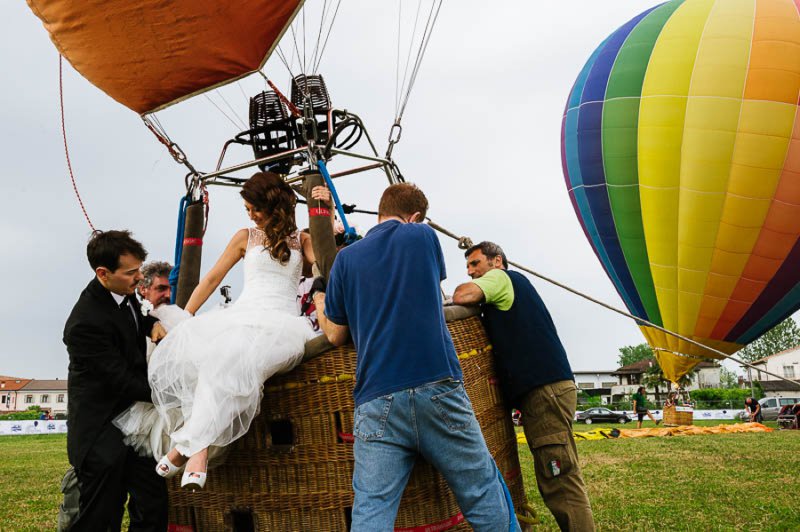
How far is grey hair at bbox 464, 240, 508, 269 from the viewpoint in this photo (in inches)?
142

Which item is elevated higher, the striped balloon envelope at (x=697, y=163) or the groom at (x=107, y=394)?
the striped balloon envelope at (x=697, y=163)

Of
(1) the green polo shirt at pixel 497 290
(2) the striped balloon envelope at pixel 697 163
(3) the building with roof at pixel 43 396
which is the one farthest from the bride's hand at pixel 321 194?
(3) the building with roof at pixel 43 396

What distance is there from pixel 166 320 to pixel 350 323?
1.18 metres

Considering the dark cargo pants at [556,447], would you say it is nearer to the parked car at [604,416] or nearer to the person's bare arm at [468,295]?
the person's bare arm at [468,295]

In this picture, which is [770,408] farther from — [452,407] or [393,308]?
[393,308]

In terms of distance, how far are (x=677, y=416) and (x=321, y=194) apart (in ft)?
56.8

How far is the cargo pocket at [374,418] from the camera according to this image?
2244 mm

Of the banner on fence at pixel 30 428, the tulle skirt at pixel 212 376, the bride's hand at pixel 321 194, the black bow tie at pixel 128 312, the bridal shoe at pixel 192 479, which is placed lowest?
the bridal shoe at pixel 192 479

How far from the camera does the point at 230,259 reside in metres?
3.13

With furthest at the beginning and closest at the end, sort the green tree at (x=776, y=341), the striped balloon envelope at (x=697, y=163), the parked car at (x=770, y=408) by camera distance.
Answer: the green tree at (x=776, y=341) < the parked car at (x=770, y=408) < the striped balloon envelope at (x=697, y=163)

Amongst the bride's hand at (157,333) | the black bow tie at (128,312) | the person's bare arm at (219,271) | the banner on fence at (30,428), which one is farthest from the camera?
the banner on fence at (30,428)

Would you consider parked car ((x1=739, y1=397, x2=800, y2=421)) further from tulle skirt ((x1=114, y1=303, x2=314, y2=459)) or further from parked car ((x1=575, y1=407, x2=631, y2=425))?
tulle skirt ((x1=114, y1=303, x2=314, y2=459))

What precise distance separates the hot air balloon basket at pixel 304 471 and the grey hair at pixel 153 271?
1.42 meters

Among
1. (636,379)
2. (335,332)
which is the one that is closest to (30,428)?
(335,332)
